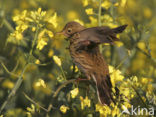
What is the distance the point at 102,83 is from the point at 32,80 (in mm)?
952

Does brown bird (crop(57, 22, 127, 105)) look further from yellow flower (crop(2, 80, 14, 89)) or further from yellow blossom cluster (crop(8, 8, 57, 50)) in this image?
yellow flower (crop(2, 80, 14, 89))

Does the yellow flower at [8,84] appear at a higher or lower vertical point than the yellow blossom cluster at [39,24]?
lower

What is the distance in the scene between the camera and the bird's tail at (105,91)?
1.50 m

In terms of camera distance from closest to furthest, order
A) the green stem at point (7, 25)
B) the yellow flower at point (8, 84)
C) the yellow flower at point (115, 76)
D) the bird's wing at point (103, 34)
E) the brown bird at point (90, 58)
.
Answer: the bird's wing at point (103, 34) < the brown bird at point (90, 58) < the yellow flower at point (115, 76) < the green stem at point (7, 25) < the yellow flower at point (8, 84)

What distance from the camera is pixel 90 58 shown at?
1.56 meters

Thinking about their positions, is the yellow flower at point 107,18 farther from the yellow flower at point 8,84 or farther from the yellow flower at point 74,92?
the yellow flower at point 8,84

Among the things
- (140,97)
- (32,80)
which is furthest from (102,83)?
(32,80)

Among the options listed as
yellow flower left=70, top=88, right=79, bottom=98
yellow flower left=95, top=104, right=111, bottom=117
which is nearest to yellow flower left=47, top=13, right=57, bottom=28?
yellow flower left=70, top=88, right=79, bottom=98

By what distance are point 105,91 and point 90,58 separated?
17 cm

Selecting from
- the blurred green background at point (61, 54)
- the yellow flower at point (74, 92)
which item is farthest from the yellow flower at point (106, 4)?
the yellow flower at point (74, 92)

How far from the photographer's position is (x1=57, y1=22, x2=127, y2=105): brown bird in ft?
4.83

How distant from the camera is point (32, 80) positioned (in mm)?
2381

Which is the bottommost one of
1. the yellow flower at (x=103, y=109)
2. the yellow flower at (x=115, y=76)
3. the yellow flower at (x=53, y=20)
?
the yellow flower at (x=103, y=109)

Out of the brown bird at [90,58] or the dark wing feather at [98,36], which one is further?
the brown bird at [90,58]
